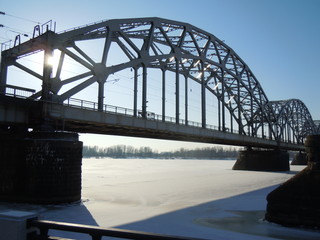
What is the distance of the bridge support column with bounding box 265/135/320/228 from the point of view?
1458 cm

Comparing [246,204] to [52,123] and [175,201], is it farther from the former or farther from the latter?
[52,123]

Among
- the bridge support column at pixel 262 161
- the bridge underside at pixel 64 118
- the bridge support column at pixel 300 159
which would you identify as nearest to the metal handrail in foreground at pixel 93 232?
the bridge underside at pixel 64 118

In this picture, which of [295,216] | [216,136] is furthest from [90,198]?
[216,136]

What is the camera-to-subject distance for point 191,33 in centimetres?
5025

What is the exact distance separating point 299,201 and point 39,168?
15577mm

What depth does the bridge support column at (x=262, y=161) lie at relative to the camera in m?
70.0

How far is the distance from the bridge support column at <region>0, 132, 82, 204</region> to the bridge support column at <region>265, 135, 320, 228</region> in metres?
12.9

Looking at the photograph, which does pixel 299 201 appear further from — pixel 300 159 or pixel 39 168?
pixel 300 159

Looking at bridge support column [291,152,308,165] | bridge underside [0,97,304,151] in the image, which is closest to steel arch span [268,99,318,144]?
bridge support column [291,152,308,165]

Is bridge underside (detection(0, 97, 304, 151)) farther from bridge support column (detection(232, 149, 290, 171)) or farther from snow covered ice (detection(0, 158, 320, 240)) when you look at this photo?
bridge support column (detection(232, 149, 290, 171))

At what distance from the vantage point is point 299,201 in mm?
15031

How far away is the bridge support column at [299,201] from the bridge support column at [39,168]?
→ 1295 cm

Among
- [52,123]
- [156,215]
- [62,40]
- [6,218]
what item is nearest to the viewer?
[6,218]

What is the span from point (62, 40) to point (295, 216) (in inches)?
907
